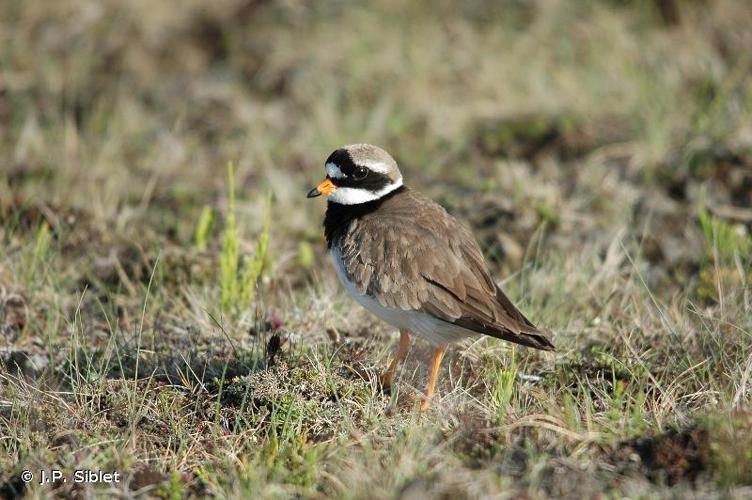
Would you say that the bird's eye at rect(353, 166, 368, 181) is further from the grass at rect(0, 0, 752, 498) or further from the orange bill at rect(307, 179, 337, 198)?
the grass at rect(0, 0, 752, 498)

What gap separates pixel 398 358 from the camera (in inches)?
195

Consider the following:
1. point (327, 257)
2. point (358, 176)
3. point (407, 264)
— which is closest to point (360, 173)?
point (358, 176)

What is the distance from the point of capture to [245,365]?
497 centimetres

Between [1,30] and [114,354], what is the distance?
5634 mm

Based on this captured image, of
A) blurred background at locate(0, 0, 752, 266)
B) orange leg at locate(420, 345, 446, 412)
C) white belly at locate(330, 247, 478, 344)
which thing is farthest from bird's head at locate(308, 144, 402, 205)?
blurred background at locate(0, 0, 752, 266)

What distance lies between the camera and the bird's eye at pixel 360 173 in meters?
5.26

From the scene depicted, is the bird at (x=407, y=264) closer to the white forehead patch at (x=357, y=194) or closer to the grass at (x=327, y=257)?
the white forehead patch at (x=357, y=194)

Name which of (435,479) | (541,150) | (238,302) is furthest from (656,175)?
(435,479)

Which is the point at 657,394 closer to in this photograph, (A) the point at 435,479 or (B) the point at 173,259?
(A) the point at 435,479

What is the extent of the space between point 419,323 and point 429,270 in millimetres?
272

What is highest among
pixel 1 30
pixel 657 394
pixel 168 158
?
pixel 1 30

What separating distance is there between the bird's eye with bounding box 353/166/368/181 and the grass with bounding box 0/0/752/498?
0.59 metres

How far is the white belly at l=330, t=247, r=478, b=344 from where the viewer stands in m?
4.66

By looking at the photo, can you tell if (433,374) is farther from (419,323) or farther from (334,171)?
(334,171)
